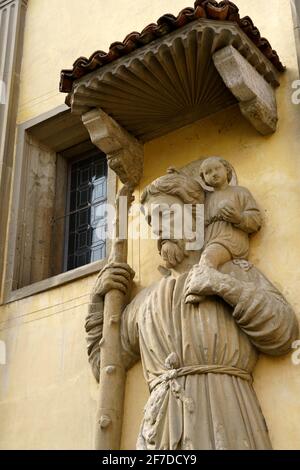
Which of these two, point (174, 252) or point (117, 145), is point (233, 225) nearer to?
point (174, 252)

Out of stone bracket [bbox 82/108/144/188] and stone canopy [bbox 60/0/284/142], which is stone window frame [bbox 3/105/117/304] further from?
stone canopy [bbox 60/0/284/142]

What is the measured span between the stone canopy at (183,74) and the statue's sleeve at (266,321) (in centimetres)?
147

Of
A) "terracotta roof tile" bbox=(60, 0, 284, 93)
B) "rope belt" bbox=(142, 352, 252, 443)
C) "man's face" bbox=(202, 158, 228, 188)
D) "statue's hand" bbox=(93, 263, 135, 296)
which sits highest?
"terracotta roof tile" bbox=(60, 0, 284, 93)

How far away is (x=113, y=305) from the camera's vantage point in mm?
6453

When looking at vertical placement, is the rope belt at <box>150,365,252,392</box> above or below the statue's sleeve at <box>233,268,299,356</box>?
below

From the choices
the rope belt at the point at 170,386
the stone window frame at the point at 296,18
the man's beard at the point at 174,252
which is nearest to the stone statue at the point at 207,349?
the rope belt at the point at 170,386

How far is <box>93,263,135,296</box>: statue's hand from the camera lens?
652 centimetres

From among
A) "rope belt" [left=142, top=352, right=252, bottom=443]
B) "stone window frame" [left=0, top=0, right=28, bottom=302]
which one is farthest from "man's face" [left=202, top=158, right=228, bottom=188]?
"stone window frame" [left=0, top=0, right=28, bottom=302]

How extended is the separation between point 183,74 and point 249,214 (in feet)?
3.95

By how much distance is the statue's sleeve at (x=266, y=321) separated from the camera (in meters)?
5.68

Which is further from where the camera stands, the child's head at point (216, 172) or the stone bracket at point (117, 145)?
the stone bracket at point (117, 145)

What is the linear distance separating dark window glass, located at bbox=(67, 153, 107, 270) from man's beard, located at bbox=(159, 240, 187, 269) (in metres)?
1.46

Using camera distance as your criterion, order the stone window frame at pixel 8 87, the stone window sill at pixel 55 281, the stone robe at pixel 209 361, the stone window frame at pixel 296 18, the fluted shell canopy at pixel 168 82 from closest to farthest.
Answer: the stone robe at pixel 209 361
the fluted shell canopy at pixel 168 82
the stone window frame at pixel 296 18
the stone window sill at pixel 55 281
the stone window frame at pixel 8 87

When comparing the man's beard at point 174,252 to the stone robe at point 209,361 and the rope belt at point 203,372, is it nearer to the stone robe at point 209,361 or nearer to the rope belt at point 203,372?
the stone robe at point 209,361
